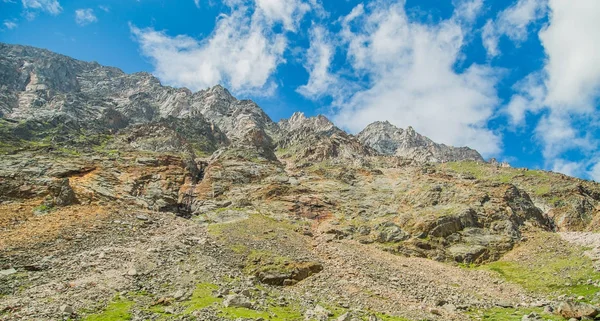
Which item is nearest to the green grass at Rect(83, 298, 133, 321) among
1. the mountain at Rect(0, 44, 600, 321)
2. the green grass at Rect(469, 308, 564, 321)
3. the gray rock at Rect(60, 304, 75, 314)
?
the mountain at Rect(0, 44, 600, 321)

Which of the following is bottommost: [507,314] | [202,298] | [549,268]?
[202,298]

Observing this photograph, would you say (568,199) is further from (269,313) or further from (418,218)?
(269,313)

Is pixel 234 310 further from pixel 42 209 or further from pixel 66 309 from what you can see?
pixel 42 209

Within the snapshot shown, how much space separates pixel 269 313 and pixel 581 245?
149 ft

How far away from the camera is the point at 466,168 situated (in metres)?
164

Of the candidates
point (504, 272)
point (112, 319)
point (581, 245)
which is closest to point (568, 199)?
point (581, 245)

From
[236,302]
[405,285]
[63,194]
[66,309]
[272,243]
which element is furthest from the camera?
[63,194]

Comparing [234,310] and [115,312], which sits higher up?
[234,310]

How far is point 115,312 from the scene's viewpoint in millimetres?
26219

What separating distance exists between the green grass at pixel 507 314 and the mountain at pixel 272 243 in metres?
0.19

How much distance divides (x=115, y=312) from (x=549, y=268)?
4794 centimetres

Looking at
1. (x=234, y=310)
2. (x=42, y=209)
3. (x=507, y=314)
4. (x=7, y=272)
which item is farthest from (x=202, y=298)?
(x=42, y=209)

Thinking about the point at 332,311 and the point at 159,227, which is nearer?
the point at 332,311

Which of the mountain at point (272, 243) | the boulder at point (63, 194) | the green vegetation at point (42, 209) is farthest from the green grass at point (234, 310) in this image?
the boulder at point (63, 194)
